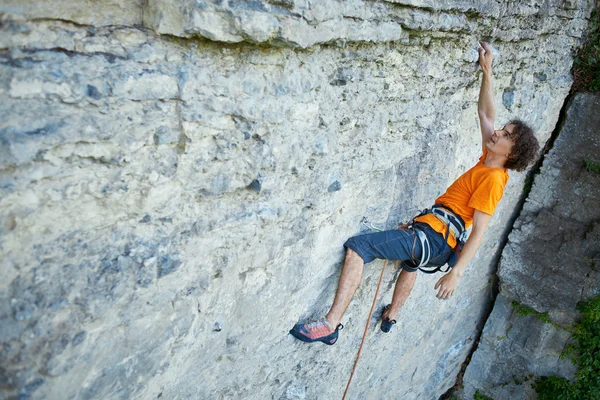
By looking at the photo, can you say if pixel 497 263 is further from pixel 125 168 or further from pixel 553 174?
pixel 125 168

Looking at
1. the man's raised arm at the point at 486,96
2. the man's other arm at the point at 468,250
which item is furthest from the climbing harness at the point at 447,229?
the man's raised arm at the point at 486,96

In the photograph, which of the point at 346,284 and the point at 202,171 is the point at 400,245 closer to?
the point at 346,284

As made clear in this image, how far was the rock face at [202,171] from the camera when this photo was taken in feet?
5.29

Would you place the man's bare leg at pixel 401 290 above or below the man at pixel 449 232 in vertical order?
below

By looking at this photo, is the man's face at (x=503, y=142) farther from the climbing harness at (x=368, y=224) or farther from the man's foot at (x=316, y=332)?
the man's foot at (x=316, y=332)

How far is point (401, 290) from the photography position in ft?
12.3

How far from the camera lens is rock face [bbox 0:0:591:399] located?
1.61m

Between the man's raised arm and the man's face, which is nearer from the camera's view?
the man's face

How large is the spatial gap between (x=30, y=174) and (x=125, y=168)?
0.99ft

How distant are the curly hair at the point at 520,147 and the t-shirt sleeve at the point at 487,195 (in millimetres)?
186

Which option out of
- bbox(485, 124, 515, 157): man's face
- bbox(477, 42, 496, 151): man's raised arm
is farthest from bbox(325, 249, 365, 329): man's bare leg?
bbox(477, 42, 496, 151): man's raised arm

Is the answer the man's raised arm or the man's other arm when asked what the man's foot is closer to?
the man's other arm

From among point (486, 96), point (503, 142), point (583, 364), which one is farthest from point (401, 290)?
point (583, 364)

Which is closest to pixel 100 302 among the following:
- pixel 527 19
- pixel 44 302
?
pixel 44 302
